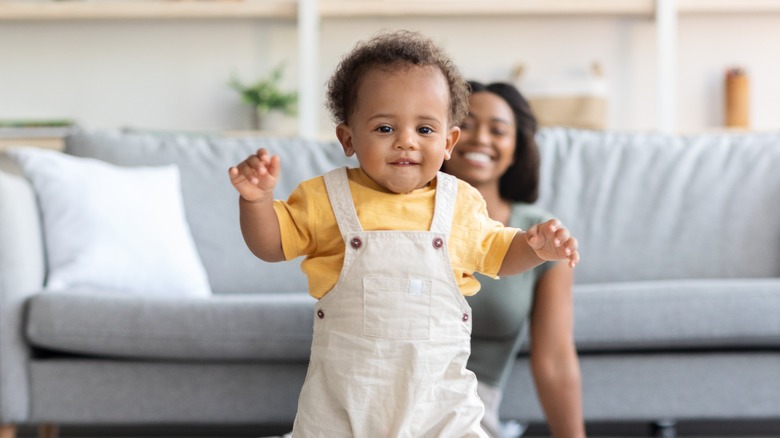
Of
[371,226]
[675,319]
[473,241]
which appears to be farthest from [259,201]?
[675,319]

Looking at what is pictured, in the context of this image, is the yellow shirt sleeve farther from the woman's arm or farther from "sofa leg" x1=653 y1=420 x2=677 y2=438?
"sofa leg" x1=653 y1=420 x2=677 y2=438

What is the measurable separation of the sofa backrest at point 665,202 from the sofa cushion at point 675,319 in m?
0.49

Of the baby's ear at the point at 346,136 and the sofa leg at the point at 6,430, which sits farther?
the sofa leg at the point at 6,430

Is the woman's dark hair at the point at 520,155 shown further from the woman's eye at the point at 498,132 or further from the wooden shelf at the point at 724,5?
the wooden shelf at the point at 724,5

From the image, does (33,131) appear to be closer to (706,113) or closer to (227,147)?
(227,147)

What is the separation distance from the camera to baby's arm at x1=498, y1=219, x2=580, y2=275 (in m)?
1.12

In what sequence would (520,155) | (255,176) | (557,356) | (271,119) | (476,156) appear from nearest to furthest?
(255,176), (557,356), (476,156), (520,155), (271,119)

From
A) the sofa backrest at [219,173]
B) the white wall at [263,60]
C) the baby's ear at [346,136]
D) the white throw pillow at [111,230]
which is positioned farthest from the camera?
the white wall at [263,60]

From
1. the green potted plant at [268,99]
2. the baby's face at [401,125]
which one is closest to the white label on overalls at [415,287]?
the baby's face at [401,125]

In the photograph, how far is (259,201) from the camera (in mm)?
1096

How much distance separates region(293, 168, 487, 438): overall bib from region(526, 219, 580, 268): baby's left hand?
0.11 metres

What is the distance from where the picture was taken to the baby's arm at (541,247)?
1120 millimetres

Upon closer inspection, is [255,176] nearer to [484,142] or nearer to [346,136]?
[346,136]

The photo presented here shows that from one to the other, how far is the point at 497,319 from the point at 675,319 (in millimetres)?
451
